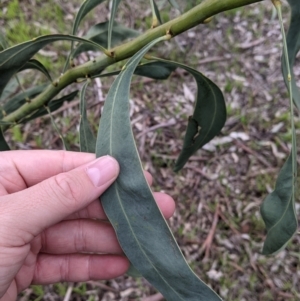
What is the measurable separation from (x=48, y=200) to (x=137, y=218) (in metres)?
0.20

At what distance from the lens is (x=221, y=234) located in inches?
58.1

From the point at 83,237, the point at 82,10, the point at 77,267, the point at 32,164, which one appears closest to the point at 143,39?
the point at 82,10

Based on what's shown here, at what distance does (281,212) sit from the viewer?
2.40ft

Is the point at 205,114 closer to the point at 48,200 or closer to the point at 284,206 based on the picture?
the point at 284,206

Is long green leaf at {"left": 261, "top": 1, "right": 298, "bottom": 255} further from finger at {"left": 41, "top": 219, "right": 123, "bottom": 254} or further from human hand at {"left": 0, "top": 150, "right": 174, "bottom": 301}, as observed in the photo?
finger at {"left": 41, "top": 219, "right": 123, "bottom": 254}

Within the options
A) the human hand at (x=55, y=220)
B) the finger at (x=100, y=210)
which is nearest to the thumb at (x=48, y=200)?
the human hand at (x=55, y=220)

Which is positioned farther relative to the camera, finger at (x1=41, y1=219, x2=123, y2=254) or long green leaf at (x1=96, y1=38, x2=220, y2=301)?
finger at (x1=41, y1=219, x2=123, y2=254)

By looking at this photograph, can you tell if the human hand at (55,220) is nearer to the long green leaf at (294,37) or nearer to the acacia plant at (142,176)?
the acacia plant at (142,176)

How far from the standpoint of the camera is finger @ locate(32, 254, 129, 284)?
3.45ft

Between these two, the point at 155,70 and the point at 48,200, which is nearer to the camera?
the point at 48,200

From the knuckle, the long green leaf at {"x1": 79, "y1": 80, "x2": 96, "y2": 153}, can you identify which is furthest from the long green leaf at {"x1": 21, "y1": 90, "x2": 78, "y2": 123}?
the knuckle

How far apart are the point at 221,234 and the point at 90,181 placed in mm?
872

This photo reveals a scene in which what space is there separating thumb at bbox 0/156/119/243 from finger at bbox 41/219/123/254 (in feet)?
0.82

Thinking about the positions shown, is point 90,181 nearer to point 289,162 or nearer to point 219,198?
point 289,162
